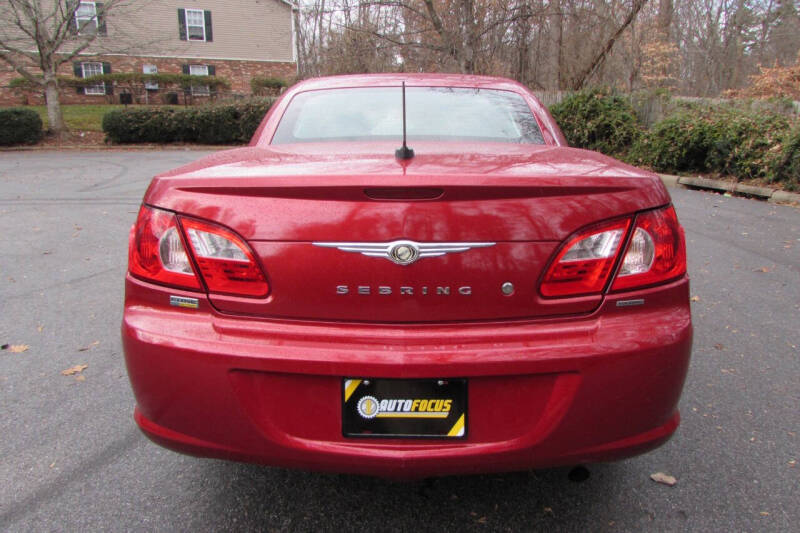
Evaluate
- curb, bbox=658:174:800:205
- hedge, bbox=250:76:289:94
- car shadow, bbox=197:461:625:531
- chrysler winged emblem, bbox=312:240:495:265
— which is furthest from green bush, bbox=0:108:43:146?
chrysler winged emblem, bbox=312:240:495:265

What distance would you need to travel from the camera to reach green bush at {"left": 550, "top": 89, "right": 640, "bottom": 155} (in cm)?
1359

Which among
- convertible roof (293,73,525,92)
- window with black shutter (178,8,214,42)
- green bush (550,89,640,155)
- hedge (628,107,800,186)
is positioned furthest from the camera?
window with black shutter (178,8,214,42)

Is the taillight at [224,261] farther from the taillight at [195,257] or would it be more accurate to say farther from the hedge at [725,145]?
the hedge at [725,145]

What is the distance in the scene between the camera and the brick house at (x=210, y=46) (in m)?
31.5

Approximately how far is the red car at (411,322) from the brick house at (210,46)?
3311 cm

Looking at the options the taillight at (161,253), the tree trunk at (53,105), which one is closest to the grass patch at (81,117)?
the tree trunk at (53,105)

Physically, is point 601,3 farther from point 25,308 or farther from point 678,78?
point 25,308

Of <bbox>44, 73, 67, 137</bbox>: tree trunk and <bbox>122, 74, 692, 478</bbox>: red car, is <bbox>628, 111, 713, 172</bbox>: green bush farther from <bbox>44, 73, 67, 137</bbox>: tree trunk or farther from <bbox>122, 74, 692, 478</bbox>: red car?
<bbox>44, 73, 67, 137</bbox>: tree trunk

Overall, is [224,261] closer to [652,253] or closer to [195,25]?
[652,253]

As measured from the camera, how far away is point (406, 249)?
1580mm

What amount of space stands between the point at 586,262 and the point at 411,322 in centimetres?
53

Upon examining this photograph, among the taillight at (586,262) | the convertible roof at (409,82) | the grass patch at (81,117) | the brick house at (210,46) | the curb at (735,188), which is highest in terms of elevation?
the brick house at (210,46)

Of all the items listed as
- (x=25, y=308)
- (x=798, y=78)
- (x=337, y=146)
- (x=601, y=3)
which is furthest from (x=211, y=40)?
(x=337, y=146)

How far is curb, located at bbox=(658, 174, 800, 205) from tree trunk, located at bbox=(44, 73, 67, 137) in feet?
64.1
